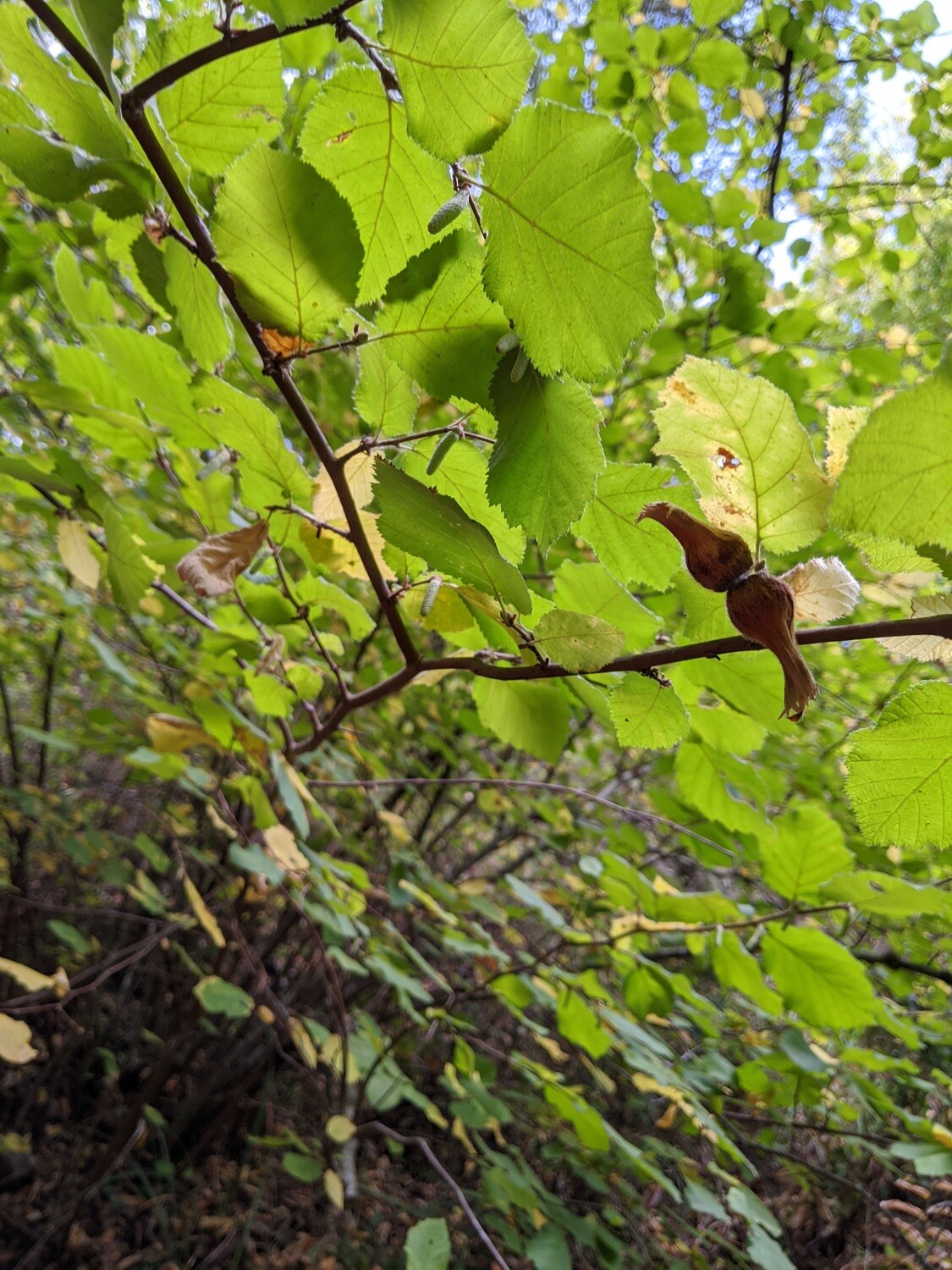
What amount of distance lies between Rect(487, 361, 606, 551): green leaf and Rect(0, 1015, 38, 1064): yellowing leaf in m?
1.28

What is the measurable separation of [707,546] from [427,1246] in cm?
150

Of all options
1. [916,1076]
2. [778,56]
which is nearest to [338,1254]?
[916,1076]

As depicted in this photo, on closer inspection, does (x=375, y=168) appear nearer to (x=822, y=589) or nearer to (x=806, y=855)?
(x=822, y=589)

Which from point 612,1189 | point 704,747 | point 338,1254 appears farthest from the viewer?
point 612,1189

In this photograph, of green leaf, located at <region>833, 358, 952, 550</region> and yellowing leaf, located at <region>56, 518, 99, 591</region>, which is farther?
yellowing leaf, located at <region>56, 518, 99, 591</region>

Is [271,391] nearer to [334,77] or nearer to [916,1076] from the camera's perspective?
[334,77]

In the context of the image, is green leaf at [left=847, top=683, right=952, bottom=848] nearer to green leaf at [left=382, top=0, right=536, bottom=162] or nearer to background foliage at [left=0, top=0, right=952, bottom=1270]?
background foliage at [left=0, top=0, right=952, bottom=1270]

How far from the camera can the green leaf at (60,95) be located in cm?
33

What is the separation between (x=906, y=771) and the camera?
32cm

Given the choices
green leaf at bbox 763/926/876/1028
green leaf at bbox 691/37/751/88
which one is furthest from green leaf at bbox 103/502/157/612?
green leaf at bbox 691/37/751/88

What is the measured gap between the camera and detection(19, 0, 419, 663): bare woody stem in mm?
315

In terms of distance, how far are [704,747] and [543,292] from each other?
592 mm

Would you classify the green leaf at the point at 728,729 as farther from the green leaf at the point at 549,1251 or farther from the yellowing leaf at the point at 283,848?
the green leaf at the point at 549,1251

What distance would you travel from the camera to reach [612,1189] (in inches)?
99.4
